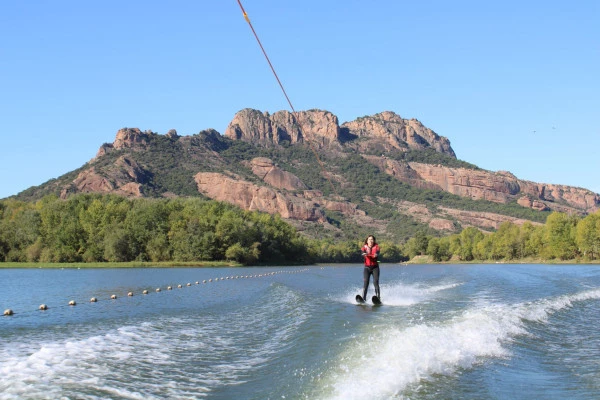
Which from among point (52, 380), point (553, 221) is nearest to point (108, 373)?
point (52, 380)

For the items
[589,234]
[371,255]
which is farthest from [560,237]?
[371,255]

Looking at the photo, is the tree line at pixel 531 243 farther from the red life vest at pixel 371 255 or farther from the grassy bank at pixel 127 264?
the red life vest at pixel 371 255

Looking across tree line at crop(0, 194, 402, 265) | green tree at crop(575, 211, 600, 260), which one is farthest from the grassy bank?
green tree at crop(575, 211, 600, 260)

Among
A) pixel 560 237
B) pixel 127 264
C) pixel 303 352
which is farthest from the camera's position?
pixel 560 237

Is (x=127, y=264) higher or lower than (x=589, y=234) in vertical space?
lower

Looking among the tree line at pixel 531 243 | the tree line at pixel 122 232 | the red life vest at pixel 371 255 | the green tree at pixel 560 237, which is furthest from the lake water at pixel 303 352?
the green tree at pixel 560 237

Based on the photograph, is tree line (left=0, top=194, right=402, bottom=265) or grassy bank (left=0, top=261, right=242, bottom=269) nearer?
grassy bank (left=0, top=261, right=242, bottom=269)

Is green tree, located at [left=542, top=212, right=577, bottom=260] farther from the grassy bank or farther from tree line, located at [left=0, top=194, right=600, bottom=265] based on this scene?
the grassy bank

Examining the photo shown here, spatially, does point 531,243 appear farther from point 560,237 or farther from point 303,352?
point 303,352

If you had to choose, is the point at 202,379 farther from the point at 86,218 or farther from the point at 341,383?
the point at 86,218

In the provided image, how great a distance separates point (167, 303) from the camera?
1003 inches

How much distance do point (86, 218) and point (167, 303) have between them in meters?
71.7

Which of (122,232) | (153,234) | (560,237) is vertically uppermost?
(122,232)

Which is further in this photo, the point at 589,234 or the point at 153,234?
the point at 589,234
